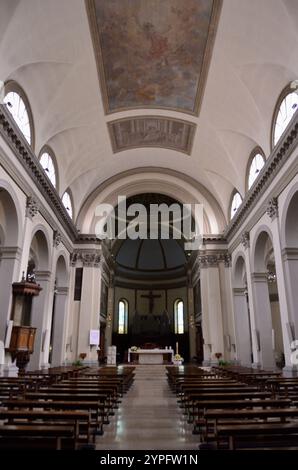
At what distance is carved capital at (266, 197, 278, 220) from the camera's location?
505 inches

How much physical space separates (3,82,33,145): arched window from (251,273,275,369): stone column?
38.5 feet

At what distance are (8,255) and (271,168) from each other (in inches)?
401

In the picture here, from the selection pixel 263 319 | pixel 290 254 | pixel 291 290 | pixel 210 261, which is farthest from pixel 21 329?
pixel 210 261

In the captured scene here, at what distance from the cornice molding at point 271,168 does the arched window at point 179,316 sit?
16049mm

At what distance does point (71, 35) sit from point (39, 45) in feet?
3.74

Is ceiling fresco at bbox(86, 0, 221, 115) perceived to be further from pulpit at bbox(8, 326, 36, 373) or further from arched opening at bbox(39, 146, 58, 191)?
pulpit at bbox(8, 326, 36, 373)

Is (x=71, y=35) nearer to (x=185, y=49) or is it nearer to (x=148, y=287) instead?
(x=185, y=49)

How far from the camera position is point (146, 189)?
22.5 metres

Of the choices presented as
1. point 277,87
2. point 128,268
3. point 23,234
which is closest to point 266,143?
point 277,87

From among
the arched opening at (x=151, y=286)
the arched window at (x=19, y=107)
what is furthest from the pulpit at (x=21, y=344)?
the arched opening at (x=151, y=286)

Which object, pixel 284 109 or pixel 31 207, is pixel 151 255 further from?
pixel 284 109

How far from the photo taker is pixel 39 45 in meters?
10.6

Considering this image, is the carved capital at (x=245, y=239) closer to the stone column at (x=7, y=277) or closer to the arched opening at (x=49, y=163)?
the arched opening at (x=49, y=163)

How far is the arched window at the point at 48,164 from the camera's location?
15.3 metres
